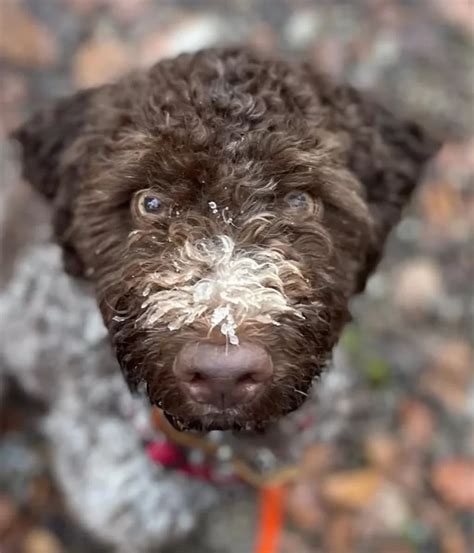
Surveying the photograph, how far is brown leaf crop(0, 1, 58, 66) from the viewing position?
4379 millimetres

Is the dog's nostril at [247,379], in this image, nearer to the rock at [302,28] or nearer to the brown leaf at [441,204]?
the brown leaf at [441,204]

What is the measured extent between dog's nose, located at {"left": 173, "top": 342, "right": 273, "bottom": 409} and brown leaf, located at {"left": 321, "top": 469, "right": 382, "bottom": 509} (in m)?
1.82

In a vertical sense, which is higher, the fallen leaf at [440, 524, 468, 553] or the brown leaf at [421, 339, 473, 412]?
the brown leaf at [421, 339, 473, 412]

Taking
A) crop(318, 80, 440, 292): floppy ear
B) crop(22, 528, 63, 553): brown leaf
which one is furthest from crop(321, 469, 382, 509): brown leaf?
crop(318, 80, 440, 292): floppy ear

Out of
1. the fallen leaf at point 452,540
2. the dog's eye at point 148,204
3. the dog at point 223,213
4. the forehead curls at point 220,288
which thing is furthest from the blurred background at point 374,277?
the forehead curls at point 220,288

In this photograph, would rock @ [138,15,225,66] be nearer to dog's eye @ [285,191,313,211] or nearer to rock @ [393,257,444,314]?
rock @ [393,257,444,314]

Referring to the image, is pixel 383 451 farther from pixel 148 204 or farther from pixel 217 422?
pixel 148 204

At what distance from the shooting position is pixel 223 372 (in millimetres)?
1932

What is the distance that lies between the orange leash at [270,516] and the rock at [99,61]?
6.84ft

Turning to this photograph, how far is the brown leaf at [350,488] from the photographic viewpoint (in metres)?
3.69

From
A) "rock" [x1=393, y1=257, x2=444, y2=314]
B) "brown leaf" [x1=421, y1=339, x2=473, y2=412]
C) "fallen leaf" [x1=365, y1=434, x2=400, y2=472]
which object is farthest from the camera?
"rock" [x1=393, y1=257, x2=444, y2=314]

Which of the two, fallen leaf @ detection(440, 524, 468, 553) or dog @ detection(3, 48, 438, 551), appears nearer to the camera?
dog @ detection(3, 48, 438, 551)

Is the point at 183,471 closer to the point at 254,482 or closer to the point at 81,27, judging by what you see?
the point at 254,482

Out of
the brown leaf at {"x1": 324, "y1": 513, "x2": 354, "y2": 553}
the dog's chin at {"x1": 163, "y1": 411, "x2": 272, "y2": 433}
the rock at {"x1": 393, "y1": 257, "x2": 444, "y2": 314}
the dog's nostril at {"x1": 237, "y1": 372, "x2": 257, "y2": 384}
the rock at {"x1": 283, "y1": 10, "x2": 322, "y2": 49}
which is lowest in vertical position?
the brown leaf at {"x1": 324, "y1": 513, "x2": 354, "y2": 553}
